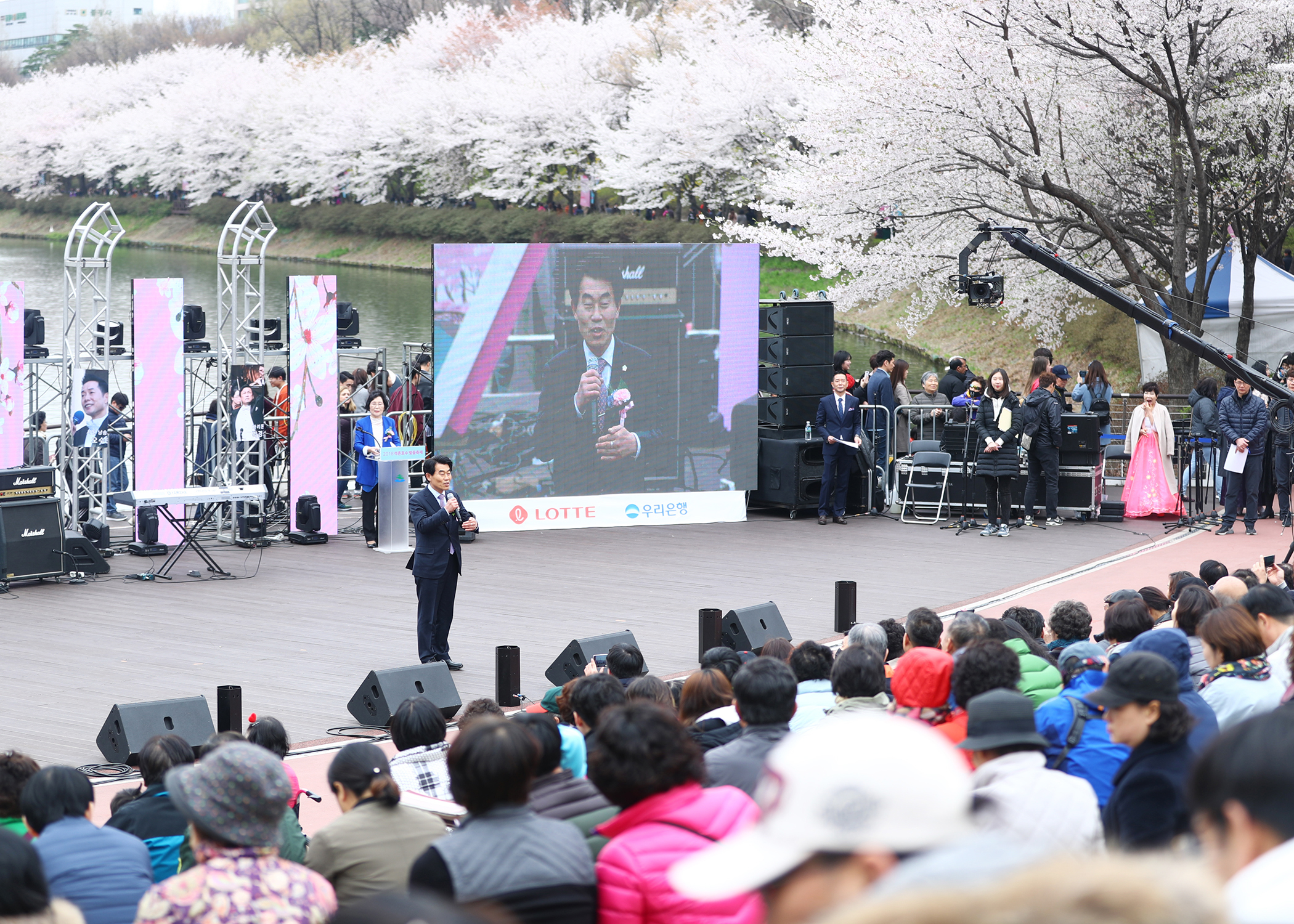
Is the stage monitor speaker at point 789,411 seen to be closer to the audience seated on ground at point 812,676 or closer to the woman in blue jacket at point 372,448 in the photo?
the woman in blue jacket at point 372,448

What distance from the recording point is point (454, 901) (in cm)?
318

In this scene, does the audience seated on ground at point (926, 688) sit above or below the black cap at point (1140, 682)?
below

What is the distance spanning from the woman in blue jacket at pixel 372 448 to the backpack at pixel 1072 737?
35.4 feet

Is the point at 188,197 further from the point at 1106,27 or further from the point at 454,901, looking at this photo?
the point at 454,901

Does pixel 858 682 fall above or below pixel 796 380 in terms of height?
below

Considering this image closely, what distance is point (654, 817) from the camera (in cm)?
355

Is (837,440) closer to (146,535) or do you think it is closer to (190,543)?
(190,543)

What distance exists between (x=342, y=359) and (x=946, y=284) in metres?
12.8

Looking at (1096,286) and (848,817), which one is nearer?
(848,817)

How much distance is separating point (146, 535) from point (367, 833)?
446 inches

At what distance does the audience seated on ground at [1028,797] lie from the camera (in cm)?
371

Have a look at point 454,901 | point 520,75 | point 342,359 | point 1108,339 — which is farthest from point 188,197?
point 454,901

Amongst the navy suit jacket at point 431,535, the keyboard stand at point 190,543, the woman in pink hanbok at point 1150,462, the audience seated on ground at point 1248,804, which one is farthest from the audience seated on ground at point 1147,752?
the woman in pink hanbok at point 1150,462

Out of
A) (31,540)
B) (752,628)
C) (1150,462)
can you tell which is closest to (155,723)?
(752,628)
